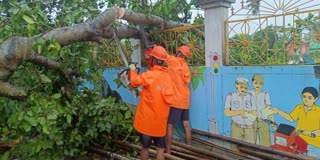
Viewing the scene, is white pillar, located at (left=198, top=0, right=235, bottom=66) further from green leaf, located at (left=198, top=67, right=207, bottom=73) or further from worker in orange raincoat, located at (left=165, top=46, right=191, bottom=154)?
worker in orange raincoat, located at (left=165, top=46, right=191, bottom=154)

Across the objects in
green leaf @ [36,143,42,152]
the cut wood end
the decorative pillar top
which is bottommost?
green leaf @ [36,143,42,152]

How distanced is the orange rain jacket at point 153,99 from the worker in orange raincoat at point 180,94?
2.85 ft

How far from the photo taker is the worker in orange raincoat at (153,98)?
12.0 ft

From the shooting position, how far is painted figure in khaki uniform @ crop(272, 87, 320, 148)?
144 inches

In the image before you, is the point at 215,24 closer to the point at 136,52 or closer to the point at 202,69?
the point at 202,69

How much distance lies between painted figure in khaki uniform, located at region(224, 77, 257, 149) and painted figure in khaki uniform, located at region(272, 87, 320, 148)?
23.4 inches

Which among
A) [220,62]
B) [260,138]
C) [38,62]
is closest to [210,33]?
[220,62]

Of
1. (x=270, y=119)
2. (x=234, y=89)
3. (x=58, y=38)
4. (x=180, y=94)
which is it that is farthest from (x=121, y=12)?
(x=270, y=119)

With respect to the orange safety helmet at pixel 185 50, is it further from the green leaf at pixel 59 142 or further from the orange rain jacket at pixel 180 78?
the green leaf at pixel 59 142

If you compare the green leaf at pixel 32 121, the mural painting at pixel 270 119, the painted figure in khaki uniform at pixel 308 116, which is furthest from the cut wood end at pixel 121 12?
the painted figure in khaki uniform at pixel 308 116

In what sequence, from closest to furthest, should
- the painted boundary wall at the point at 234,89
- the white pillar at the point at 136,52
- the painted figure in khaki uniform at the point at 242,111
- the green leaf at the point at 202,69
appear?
1. the painted boundary wall at the point at 234,89
2. the painted figure in khaki uniform at the point at 242,111
3. the green leaf at the point at 202,69
4. the white pillar at the point at 136,52

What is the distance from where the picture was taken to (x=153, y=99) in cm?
371

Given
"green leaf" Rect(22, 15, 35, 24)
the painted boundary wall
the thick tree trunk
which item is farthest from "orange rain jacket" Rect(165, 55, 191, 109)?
"green leaf" Rect(22, 15, 35, 24)

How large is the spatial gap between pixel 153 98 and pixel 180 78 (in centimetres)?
109
